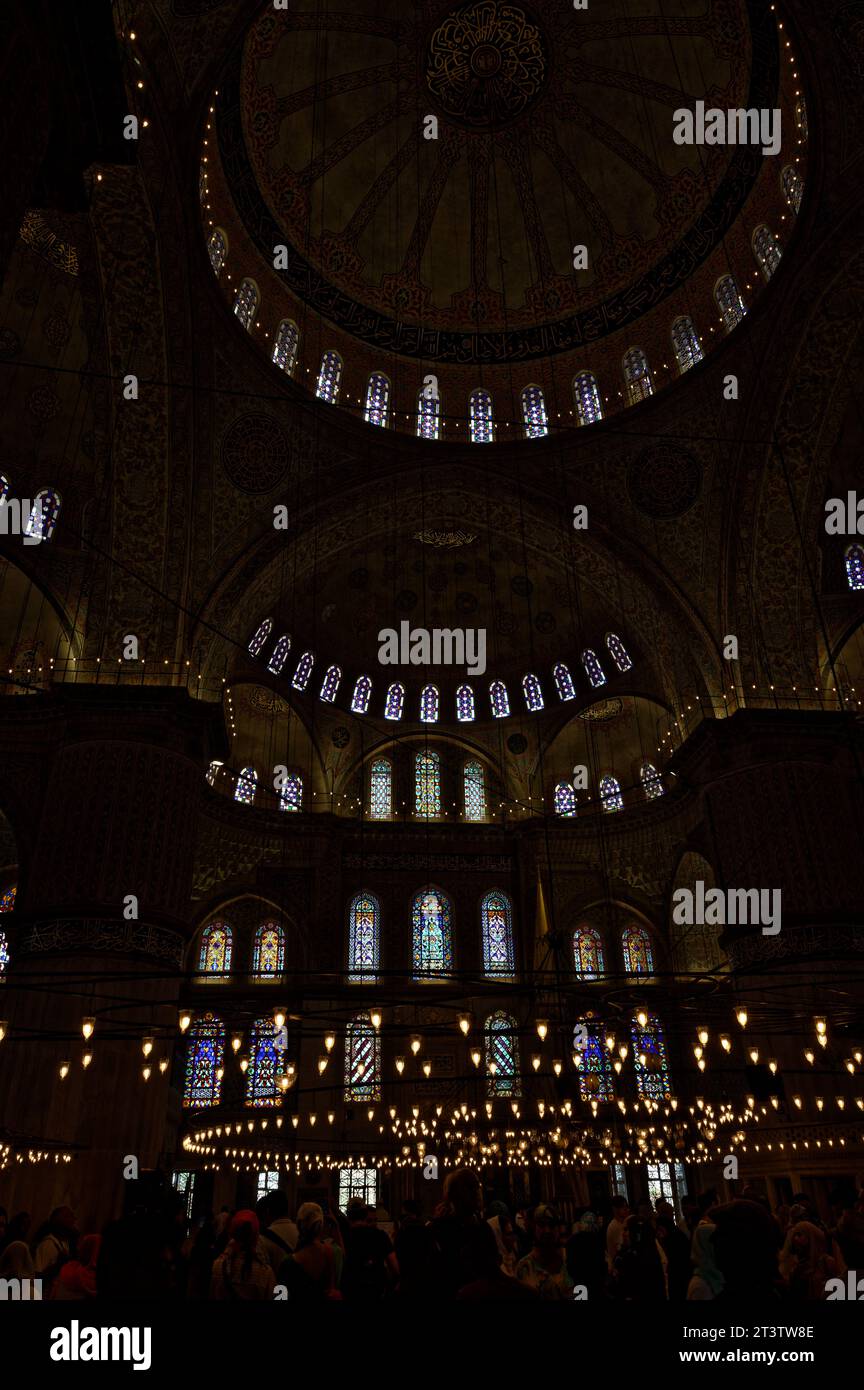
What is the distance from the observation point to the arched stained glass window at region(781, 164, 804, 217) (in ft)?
46.8

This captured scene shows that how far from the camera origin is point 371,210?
17719 mm

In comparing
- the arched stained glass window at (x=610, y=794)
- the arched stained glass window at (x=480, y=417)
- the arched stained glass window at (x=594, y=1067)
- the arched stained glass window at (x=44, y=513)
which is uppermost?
the arched stained glass window at (x=480, y=417)

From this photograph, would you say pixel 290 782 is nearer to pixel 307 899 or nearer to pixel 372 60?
pixel 307 899

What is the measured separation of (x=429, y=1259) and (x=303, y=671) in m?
18.3

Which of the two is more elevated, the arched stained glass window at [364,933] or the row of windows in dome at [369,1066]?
the arched stained glass window at [364,933]

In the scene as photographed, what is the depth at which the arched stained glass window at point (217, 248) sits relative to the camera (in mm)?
15127

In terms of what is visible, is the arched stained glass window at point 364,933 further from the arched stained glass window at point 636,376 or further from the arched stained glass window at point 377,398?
the arched stained glass window at point 636,376

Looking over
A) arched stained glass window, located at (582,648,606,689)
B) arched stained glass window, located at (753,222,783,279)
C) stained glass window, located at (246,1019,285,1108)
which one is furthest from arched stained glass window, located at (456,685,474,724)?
arched stained glass window, located at (753,222,783,279)

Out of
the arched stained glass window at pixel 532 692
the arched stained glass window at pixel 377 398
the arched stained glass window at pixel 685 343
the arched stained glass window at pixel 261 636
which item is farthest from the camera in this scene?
the arched stained glass window at pixel 532 692

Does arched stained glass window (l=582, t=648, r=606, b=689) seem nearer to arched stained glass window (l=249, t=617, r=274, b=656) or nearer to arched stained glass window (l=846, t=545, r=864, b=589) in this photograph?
arched stained glass window (l=846, t=545, r=864, b=589)

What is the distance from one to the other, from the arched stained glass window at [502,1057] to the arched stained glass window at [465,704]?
7.12m

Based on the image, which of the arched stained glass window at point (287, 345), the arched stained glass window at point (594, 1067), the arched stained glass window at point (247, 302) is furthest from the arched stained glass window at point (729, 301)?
the arched stained glass window at point (594, 1067)
